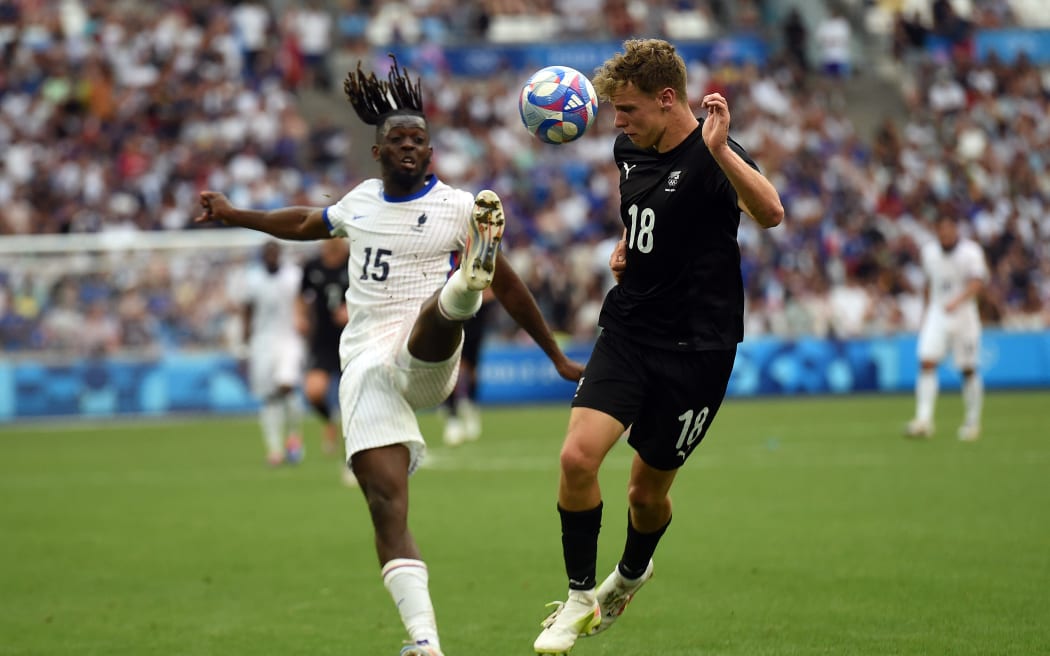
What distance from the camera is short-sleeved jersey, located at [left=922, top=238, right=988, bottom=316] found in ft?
61.3

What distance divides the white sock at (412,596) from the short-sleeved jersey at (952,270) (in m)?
13.6

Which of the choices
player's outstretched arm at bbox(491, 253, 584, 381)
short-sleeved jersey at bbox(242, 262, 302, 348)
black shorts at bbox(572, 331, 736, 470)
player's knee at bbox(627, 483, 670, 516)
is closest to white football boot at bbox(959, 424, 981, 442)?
short-sleeved jersey at bbox(242, 262, 302, 348)

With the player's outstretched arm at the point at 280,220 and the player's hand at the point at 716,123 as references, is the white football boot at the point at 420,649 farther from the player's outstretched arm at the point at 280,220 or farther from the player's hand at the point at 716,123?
the player's hand at the point at 716,123

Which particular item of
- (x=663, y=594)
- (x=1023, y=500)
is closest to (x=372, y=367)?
(x=663, y=594)

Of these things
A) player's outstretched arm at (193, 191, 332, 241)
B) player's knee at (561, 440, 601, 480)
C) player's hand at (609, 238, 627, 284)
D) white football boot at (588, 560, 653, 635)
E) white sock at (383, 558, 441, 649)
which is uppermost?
player's outstretched arm at (193, 191, 332, 241)

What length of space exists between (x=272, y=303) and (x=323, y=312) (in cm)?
210

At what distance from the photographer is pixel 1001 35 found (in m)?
38.0

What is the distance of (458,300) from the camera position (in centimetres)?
650

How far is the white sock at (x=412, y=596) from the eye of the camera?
250 inches

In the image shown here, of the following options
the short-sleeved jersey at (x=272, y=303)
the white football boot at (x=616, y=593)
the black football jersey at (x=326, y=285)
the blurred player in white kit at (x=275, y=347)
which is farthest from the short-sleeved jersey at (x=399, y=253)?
the short-sleeved jersey at (x=272, y=303)

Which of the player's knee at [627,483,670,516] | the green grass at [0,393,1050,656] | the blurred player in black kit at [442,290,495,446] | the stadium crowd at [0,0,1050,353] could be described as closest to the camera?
the player's knee at [627,483,670,516]

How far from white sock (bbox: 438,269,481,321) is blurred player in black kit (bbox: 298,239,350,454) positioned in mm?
8542

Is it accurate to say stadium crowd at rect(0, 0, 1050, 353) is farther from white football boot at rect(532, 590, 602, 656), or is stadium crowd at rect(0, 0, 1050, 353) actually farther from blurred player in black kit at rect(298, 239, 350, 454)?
white football boot at rect(532, 590, 602, 656)

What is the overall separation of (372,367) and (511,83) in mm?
29382
